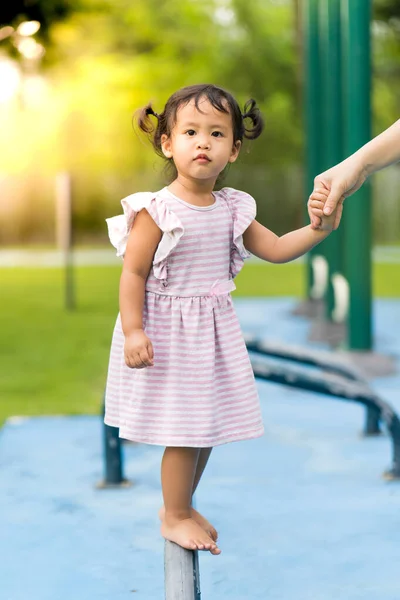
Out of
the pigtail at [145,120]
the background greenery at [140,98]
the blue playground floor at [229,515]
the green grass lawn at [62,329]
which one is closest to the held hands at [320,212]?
the pigtail at [145,120]

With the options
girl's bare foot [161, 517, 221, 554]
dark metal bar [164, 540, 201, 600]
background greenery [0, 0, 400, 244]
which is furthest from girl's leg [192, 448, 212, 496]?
background greenery [0, 0, 400, 244]

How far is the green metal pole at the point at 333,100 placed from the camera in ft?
20.8

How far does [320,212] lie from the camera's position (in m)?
2.18

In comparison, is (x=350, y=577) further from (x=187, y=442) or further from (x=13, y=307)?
(x=13, y=307)

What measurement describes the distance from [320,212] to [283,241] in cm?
12

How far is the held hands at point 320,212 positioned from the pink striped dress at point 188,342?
144 millimetres

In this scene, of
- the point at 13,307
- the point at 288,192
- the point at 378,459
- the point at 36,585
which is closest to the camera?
the point at 36,585

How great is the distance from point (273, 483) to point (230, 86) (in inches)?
822

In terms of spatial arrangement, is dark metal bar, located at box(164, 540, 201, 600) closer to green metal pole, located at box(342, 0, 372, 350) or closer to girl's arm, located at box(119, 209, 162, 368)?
girl's arm, located at box(119, 209, 162, 368)

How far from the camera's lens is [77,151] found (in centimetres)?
2247

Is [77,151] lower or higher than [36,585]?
higher

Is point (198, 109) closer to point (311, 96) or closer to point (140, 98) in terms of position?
point (311, 96)

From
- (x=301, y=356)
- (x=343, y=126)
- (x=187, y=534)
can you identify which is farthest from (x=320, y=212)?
(x=343, y=126)

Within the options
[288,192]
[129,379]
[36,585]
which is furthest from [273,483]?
[288,192]
